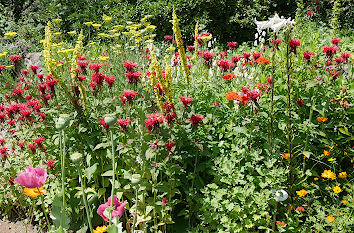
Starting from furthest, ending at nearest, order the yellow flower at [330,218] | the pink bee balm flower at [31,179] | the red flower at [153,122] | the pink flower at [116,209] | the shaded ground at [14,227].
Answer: the shaded ground at [14,227], the yellow flower at [330,218], the red flower at [153,122], the pink flower at [116,209], the pink bee balm flower at [31,179]

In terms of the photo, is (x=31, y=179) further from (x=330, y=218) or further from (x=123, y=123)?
(x=330, y=218)

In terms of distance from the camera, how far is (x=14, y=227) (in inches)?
104

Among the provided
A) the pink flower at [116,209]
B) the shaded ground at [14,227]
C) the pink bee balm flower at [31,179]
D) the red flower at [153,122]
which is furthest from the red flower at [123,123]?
the shaded ground at [14,227]

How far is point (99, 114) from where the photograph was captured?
229cm

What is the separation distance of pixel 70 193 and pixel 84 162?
24 cm

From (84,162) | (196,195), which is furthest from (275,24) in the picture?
(84,162)

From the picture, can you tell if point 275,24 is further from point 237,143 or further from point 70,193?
point 70,193

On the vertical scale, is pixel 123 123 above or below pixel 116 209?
above

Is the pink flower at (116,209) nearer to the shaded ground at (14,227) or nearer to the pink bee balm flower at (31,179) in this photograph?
the pink bee balm flower at (31,179)

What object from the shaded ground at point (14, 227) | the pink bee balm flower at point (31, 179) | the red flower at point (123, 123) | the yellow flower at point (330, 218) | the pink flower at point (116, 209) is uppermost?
the pink bee balm flower at point (31, 179)

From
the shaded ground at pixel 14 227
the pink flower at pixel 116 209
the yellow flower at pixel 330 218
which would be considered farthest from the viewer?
the shaded ground at pixel 14 227

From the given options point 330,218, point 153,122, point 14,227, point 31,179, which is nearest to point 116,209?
point 31,179

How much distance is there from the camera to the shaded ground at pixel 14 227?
2.60m

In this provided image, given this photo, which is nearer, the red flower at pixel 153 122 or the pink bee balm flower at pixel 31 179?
the pink bee balm flower at pixel 31 179
